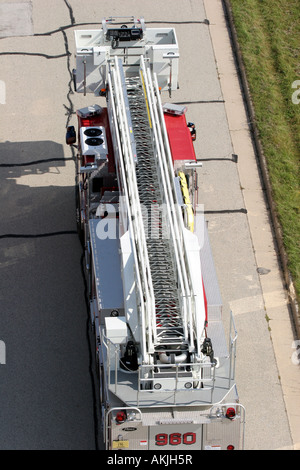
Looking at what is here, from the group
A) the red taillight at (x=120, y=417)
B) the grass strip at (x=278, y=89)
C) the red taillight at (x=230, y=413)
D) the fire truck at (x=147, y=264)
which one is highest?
the grass strip at (x=278, y=89)

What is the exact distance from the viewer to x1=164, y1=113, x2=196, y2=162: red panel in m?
16.7

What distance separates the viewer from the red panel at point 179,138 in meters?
16.7

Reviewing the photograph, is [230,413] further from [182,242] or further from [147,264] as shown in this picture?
[182,242]

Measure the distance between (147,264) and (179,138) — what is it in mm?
3953

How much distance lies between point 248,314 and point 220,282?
3.09 feet

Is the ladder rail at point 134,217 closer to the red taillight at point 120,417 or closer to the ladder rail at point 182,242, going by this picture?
the ladder rail at point 182,242

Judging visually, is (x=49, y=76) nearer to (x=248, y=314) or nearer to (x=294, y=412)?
(x=248, y=314)

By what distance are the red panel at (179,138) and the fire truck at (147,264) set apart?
0.08ft

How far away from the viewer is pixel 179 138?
17.2m

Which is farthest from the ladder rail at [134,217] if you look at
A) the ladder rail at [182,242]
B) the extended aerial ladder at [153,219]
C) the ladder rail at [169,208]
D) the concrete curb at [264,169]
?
the concrete curb at [264,169]

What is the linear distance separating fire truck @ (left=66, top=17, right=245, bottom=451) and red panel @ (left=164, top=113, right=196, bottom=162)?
0.08 ft

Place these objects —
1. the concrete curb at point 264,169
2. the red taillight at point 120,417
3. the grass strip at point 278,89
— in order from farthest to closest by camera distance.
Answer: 1. the grass strip at point 278,89
2. the concrete curb at point 264,169
3. the red taillight at point 120,417

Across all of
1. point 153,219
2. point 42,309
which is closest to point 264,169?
point 153,219

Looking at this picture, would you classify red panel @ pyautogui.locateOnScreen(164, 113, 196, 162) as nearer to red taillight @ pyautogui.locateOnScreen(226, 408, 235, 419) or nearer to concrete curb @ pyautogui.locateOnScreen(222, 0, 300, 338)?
concrete curb @ pyautogui.locateOnScreen(222, 0, 300, 338)
